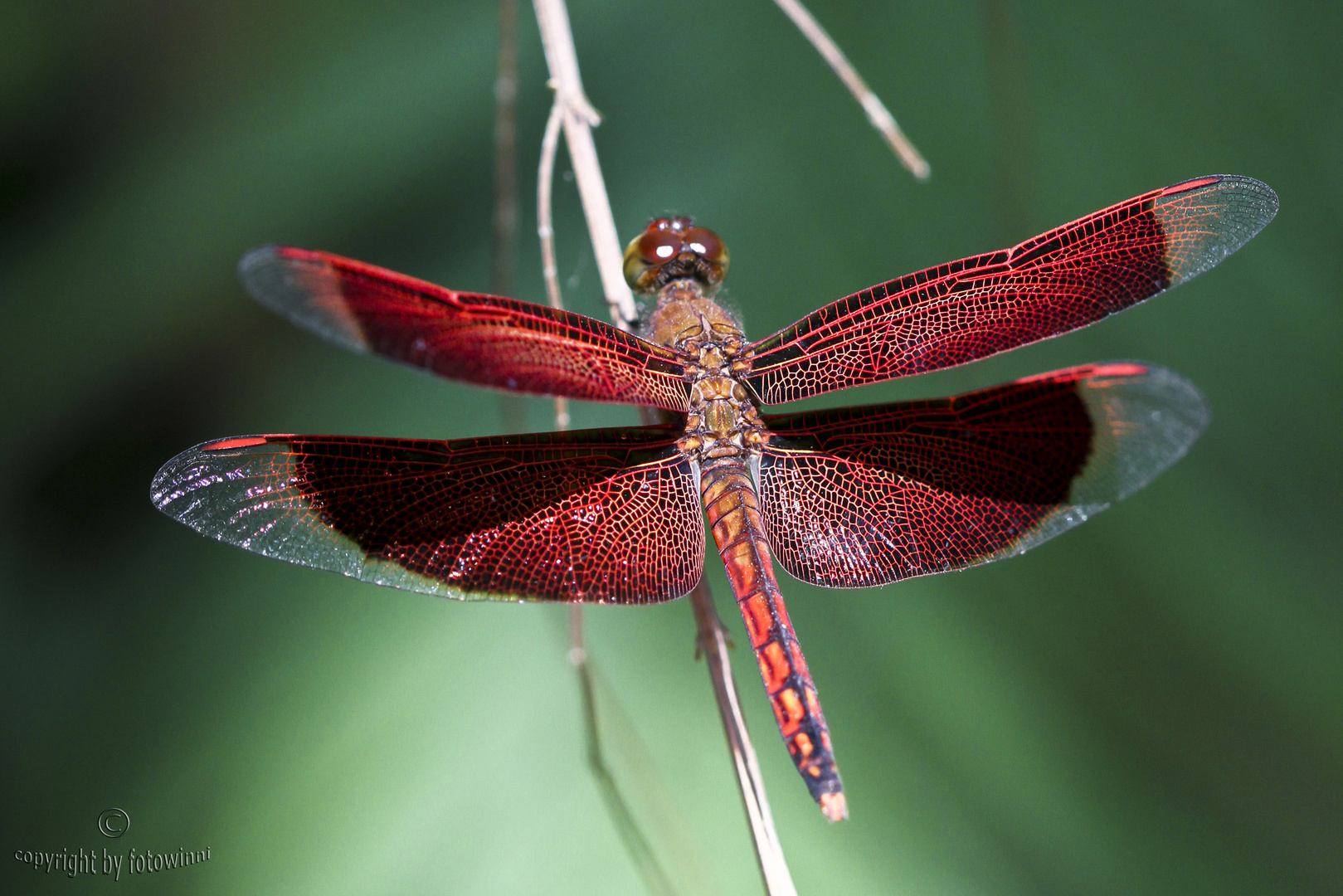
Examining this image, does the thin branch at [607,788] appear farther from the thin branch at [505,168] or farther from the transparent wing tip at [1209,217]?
the transparent wing tip at [1209,217]

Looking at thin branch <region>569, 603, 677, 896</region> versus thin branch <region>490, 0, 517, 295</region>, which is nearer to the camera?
thin branch <region>569, 603, 677, 896</region>

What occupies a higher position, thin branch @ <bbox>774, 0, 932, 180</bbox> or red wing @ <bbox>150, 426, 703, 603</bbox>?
thin branch @ <bbox>774, 0, 932, 180</bbox>

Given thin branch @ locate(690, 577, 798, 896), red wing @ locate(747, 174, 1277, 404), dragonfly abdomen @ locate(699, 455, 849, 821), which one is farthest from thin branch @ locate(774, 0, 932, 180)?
thin branch @ locate(690, 577, 798, 896)

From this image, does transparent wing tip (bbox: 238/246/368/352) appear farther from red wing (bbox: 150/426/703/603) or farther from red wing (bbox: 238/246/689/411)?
red wing (bbox: 150/426/703/603)

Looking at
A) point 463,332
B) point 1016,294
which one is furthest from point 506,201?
point 1016,294

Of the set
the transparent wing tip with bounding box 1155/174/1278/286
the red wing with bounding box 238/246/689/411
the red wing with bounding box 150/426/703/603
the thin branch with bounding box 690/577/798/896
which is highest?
the red wing with bounding box 238/246/689/411
